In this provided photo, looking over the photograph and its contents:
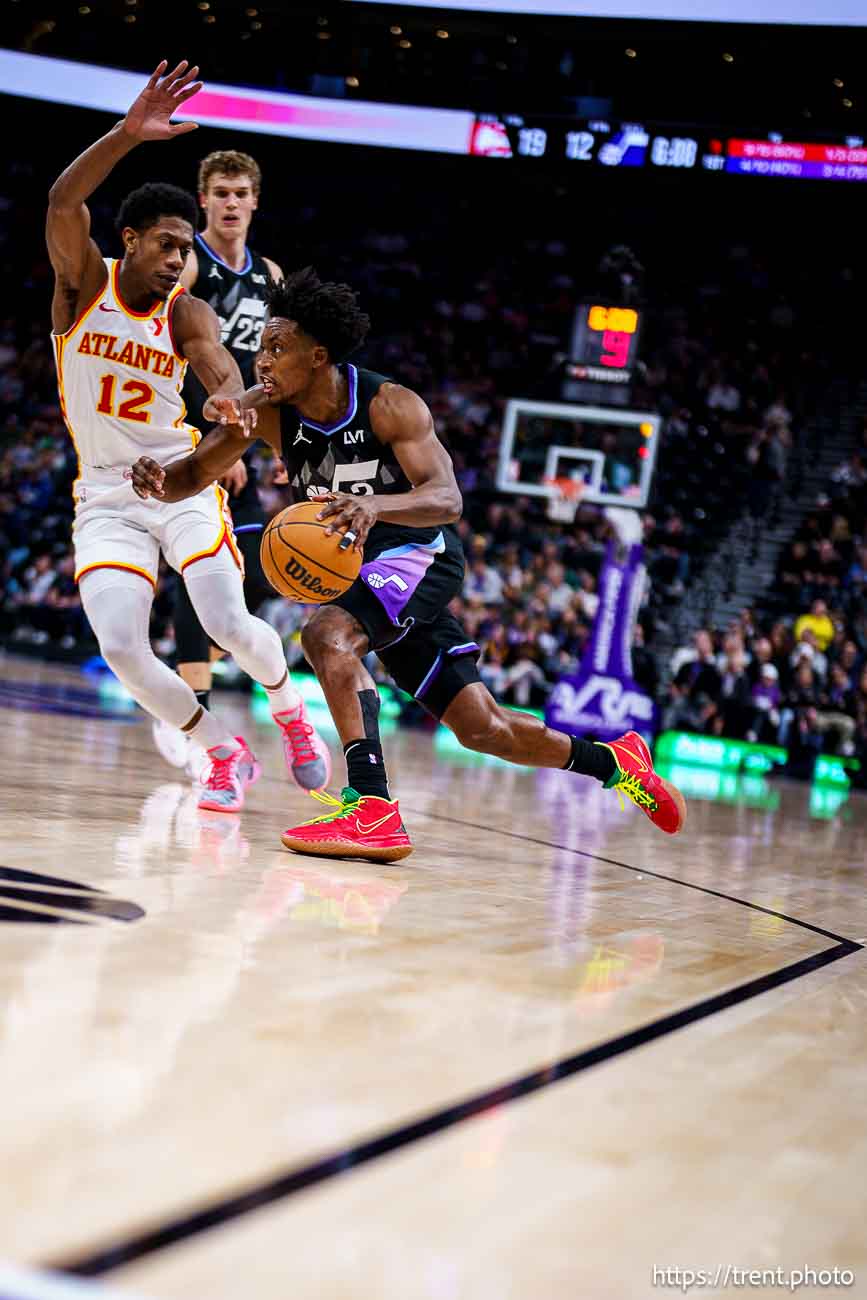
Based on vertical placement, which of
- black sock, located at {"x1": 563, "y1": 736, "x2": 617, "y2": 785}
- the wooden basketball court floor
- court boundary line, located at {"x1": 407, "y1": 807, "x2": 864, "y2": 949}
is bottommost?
court boundary line, located at {"x1": 407, "y1": 807, "x2": 864, "y2": 949}

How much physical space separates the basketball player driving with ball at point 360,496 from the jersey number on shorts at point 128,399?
560 millimetres

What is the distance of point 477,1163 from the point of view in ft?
5.49

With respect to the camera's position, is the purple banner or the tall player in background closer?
A: the tall player in background

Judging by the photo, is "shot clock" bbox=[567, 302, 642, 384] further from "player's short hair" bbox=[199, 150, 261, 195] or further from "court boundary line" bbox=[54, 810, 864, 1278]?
Result: "court boundary line" bbox=[54, 810, 864, 1278]

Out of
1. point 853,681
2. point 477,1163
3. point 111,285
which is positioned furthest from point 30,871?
point 853,681

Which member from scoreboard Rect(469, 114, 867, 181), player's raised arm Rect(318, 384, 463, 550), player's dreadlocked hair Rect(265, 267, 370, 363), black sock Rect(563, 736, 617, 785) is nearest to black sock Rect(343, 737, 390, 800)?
player's raised arm Rect(318, 384, 463, 550)

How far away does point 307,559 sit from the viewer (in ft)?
12.6

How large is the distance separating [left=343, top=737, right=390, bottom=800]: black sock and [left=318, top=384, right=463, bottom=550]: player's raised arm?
2.10ft

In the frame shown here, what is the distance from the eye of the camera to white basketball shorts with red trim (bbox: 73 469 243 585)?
4.66 m

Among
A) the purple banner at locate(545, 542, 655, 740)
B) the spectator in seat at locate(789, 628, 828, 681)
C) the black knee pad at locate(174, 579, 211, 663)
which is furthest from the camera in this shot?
the spectator in seat at locate(789, 628, 828, 681)

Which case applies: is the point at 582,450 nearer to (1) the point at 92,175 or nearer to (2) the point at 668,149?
(2) the point at 668,149

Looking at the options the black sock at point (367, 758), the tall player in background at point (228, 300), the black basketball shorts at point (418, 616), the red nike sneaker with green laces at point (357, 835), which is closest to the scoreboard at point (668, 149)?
the tall player in background at point (228, 300)

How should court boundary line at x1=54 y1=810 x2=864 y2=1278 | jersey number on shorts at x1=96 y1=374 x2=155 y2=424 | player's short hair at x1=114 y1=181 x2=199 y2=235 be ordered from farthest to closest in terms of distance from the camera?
jersey number on shorts at x1=96 y1=374 x2=155 y2=424 < player's short hair at x1=114 y1=181 x2=199 y2=235 < court boundary line at x1=54 y1=810 x2=864 y2=1278

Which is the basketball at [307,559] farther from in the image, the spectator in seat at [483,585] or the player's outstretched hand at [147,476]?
the spectator in seat at [483,585]
